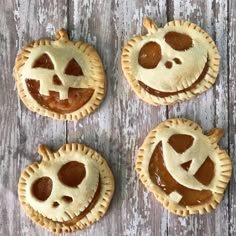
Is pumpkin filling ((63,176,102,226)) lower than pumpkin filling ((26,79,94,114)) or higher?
lower

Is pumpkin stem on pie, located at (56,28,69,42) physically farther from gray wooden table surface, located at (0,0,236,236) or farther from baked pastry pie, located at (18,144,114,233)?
baked pastry pie, located at (18,144,114,233)

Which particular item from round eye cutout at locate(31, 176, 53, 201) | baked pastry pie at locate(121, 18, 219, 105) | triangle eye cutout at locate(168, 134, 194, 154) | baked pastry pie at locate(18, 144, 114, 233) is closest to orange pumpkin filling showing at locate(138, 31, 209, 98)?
baked pastry pie at locate(121, 18, 219, 105)

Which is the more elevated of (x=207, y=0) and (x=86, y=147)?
(x=207, y=0)

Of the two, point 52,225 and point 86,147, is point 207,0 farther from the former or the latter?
point 52,225

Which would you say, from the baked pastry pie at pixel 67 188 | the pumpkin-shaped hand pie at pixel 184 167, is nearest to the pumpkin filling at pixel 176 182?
the pumpkin-shaped hand pie at pixel 184 167

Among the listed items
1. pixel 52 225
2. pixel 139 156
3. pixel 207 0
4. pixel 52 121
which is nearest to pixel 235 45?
pixel 207 0

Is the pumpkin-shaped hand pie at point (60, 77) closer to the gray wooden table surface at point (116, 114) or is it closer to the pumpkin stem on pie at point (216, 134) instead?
the gray wooden table surface at point (116, 114)
